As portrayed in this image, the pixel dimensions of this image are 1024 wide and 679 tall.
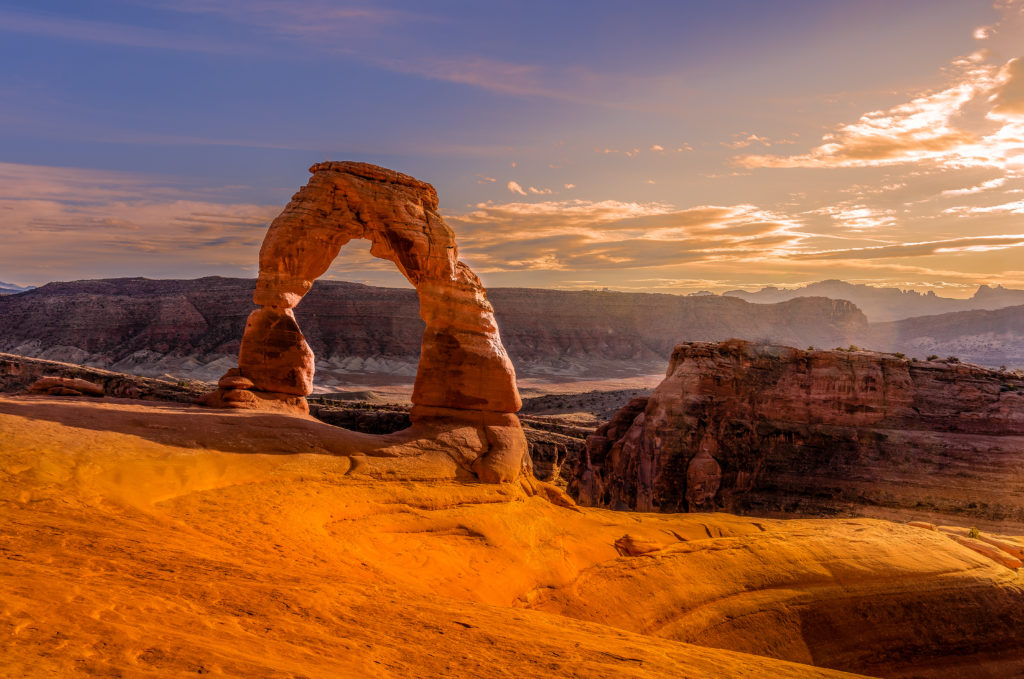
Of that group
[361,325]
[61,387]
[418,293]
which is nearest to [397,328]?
[361,325]

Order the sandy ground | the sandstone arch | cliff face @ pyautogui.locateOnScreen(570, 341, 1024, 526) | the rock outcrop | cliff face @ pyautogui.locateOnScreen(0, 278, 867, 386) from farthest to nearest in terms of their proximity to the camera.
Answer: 1. cliff face @ pyautogui.locateOnScreen(0, 278, 867, 386)
2. the rock outcrop
3. cliff face @ pyautogui.locateOnScreen(570, 341, 1024, 526)
4. the sandstone arch
5. the sandy ground

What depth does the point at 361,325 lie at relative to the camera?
10719 cm

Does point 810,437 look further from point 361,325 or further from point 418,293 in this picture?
point 361,325

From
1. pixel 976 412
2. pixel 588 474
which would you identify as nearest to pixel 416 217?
pixel 588 474

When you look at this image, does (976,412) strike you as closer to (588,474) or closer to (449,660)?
(588,474)

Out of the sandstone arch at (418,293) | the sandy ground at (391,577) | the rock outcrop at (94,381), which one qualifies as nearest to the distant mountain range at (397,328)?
the rock outcrop at (94,381)

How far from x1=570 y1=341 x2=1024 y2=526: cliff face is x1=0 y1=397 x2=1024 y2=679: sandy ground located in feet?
31.8

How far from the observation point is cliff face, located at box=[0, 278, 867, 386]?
88.7m

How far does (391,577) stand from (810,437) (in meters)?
23.5

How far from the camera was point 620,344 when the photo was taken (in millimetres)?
133250

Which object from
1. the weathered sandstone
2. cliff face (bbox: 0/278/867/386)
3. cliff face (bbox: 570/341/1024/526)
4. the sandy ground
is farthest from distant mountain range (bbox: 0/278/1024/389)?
the sandy ground

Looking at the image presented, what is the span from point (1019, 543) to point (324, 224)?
875 inches

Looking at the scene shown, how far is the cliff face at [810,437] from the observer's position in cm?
2480

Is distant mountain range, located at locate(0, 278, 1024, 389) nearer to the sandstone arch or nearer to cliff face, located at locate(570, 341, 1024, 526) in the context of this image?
cliff face, located at locate(570, 341, 1024, 526)
